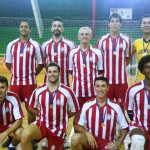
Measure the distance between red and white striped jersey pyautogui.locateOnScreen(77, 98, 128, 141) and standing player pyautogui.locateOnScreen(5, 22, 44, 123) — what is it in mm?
1079

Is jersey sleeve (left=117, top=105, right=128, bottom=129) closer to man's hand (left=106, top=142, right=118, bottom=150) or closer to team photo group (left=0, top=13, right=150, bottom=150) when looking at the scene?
team photo group (left=0, top=13, right=150, bottom=150)

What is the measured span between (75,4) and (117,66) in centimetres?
1104

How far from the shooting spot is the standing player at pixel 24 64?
153 inches

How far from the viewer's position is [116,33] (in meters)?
3.91

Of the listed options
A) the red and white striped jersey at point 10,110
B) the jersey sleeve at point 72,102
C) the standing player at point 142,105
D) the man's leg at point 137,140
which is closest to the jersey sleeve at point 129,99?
the standing player at point 142,105

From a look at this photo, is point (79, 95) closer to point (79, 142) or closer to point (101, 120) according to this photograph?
point (101, 120)

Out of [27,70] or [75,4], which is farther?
[75,4]

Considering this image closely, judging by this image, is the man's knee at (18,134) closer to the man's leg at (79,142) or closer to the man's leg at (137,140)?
the man's leg at (79,142)

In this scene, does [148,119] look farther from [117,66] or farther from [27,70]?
[27,70]

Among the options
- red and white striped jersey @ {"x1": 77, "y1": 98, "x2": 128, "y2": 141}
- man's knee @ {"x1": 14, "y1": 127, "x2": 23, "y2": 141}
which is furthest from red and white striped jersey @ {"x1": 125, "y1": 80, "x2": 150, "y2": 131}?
man's knee @ {"x1": 14, "y1": 127, "x2": 23, "y2": 141}

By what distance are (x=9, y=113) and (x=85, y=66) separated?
45.8 inches

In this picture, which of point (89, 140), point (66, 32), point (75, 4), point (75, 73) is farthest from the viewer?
point (75, 4)

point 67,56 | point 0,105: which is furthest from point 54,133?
point 67,56

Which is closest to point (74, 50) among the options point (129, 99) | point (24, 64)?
point (24, 64)
